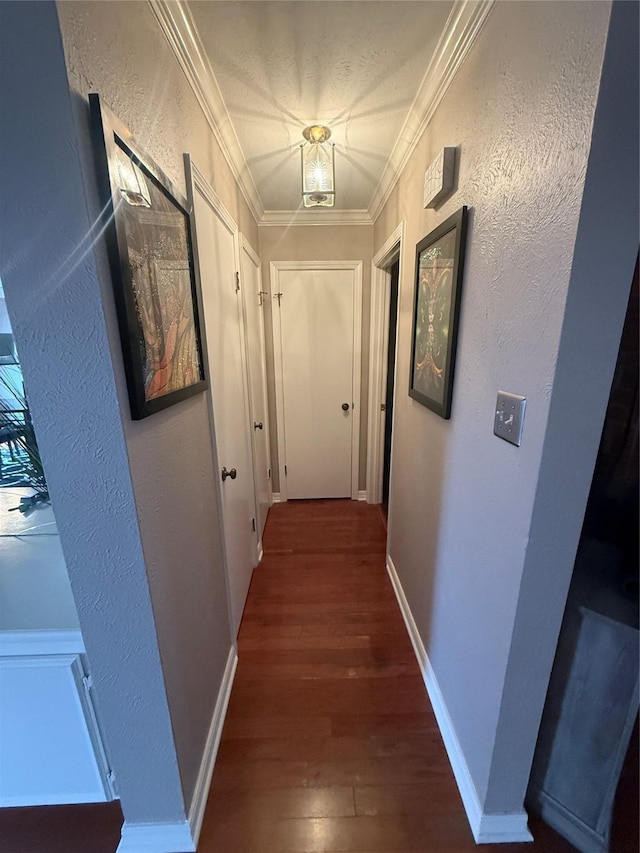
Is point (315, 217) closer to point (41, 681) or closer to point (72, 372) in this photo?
point (72, 372)

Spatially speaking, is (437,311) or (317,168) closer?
(437,311)

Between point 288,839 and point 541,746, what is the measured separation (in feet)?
2.71

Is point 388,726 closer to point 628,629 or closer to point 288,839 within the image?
point 288,839

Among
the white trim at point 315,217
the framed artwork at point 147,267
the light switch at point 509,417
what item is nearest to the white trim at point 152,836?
the framed artwork at point 147,267

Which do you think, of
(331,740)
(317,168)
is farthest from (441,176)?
(331,740)

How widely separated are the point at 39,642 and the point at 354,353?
8.01 feet

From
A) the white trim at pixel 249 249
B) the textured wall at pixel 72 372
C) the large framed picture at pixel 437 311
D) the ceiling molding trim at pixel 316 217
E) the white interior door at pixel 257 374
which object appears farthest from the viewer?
the ceiling molding trim at pixel 316 217

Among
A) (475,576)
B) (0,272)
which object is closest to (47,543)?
(0,272)

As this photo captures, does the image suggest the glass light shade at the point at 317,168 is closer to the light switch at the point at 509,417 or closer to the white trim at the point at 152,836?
the light switch at the point at 509,417

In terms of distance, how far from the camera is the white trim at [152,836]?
39.2 inches

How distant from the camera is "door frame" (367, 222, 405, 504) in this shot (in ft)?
8.41

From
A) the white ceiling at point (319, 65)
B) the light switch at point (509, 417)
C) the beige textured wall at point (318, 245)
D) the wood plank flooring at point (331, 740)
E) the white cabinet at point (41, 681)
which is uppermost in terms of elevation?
the white ceiling at point (319, 65)

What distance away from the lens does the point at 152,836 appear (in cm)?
100

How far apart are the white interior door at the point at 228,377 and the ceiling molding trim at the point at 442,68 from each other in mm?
907
